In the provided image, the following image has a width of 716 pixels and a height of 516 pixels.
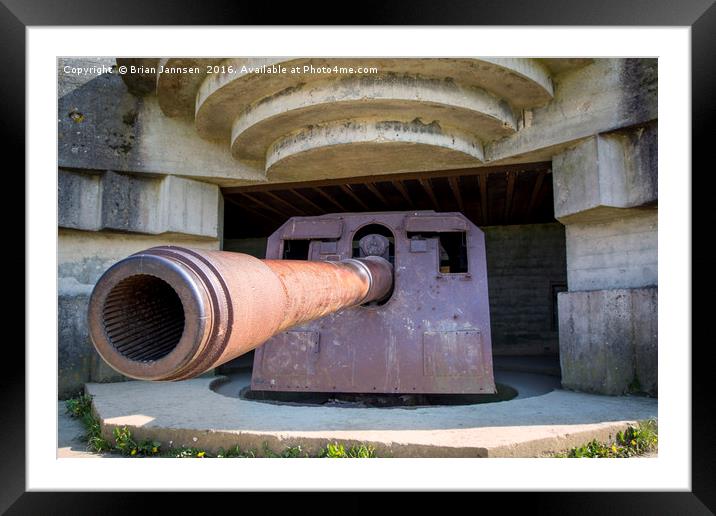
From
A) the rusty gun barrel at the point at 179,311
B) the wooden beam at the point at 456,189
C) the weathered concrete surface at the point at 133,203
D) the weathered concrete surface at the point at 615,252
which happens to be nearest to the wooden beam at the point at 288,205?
the weathered concrete surface at the point at 133,203

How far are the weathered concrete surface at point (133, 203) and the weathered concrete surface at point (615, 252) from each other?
13.0 feet

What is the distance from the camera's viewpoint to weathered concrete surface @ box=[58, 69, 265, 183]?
200 inches

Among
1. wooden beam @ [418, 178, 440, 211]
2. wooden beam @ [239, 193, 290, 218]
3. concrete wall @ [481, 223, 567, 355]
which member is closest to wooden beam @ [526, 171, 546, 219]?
concrete wall @ [481, 223, 567, 355]

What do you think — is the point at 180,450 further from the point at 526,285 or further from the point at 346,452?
the point at 526,285

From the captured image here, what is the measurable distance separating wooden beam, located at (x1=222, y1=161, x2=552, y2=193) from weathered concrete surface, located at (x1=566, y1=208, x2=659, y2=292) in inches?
29.6

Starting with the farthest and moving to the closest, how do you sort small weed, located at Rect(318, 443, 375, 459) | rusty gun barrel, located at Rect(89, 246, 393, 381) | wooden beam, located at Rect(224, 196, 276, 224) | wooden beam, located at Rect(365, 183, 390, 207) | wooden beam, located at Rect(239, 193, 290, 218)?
wooden beam, located at Rect(224, 196, 276, 224) < wooden beam, located at Rect(239, 193, 290, 218) < wooden beam, located at Rect(365, 183, 390, 207) < small weed, located at Rect(318, 443, 375, 459) < rusty gun barrel, located at Rect(89, 246, 393, 381)

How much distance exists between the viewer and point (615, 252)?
4574 mm

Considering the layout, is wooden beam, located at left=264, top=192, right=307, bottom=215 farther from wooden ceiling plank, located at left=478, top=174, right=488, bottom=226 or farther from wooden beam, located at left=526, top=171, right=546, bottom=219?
wooden beam, located at left=526, top=171, right=546, bottom=219

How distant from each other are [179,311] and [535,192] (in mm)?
6266

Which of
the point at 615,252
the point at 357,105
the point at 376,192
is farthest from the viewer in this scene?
the point at 376,192

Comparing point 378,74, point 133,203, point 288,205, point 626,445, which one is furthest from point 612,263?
point 133,203

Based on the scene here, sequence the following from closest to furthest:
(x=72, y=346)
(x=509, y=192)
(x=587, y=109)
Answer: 1. (x=587, y=109)
2. (x=72, y=346)
3. (x=509, y=192)

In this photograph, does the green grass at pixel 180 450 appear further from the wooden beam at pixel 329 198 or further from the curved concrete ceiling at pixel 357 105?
the wooden beam at pixel 329 198

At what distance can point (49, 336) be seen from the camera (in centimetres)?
262
